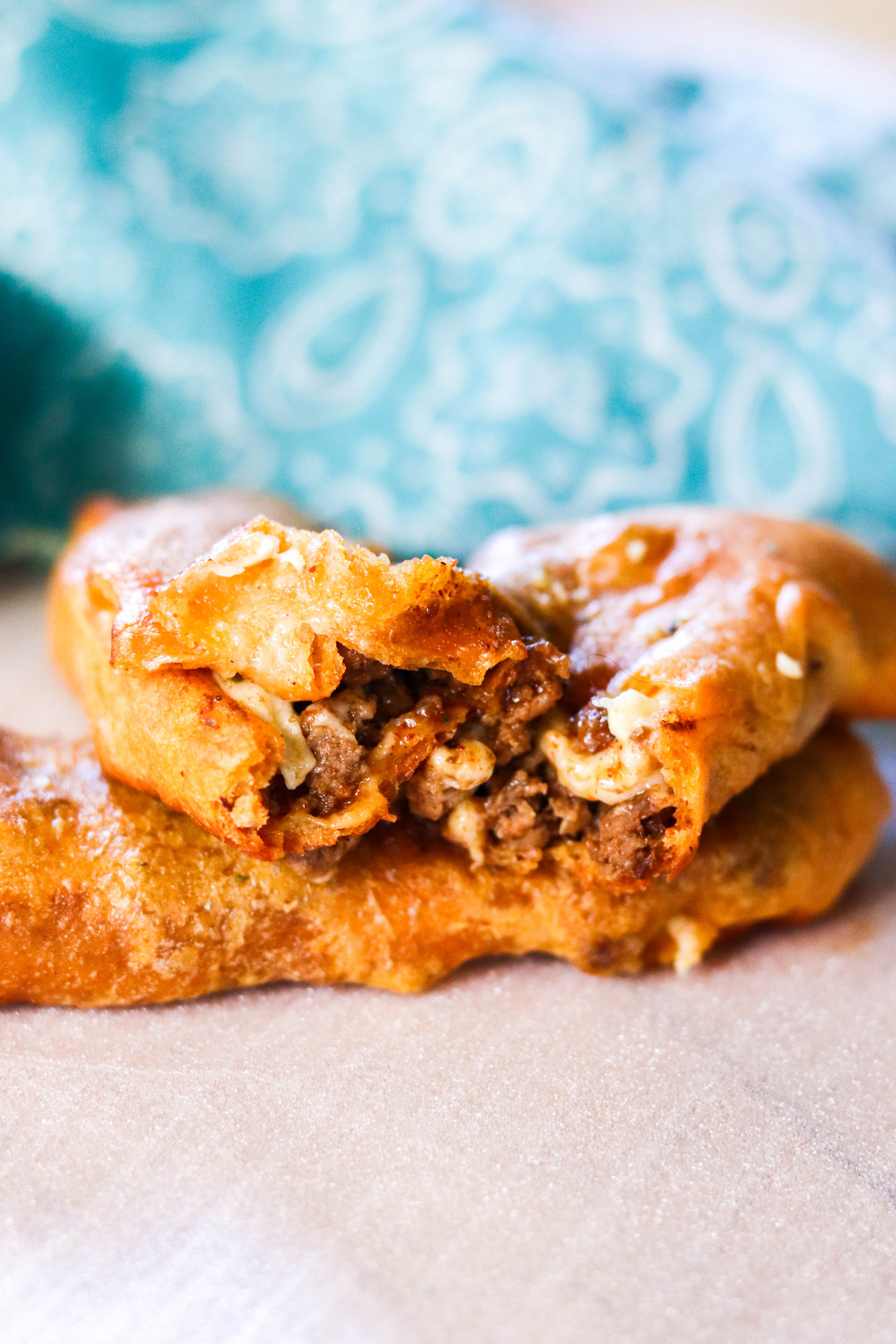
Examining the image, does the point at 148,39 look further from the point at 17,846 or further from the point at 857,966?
the point at 857,966

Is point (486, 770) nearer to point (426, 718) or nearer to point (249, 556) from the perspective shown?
point (426, 718)

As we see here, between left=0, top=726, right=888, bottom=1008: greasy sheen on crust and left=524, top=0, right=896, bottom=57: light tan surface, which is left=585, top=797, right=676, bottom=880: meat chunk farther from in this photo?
left=524, top=0, right=896, bottom=57: light tan surface

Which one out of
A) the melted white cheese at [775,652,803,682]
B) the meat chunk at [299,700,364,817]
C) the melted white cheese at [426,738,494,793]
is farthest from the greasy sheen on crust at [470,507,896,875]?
the meat chunk at [299,700,364,817]

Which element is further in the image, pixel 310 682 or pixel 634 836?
pixel 634 836

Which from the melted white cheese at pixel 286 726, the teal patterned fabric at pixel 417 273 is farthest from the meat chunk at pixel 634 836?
the teal patterned fabric at pixel 417 273

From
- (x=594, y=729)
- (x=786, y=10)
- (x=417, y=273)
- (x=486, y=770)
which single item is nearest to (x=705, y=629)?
(x=594, y=729)
